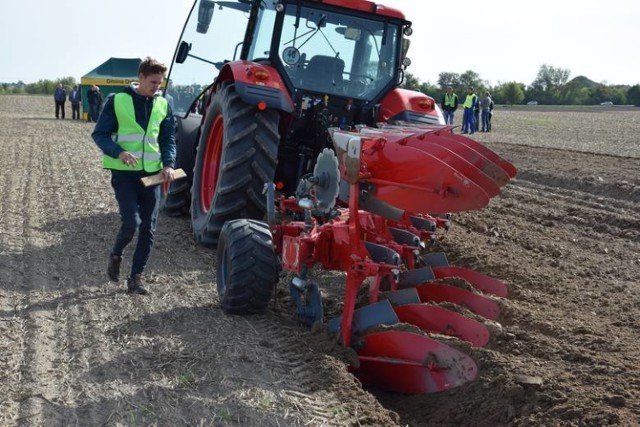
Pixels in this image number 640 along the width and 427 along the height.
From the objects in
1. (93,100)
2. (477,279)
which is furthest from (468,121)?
(477,279)

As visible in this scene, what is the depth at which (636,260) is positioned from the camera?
22.1 feet

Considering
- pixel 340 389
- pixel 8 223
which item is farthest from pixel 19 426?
pixel 8 223

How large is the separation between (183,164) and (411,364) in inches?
173

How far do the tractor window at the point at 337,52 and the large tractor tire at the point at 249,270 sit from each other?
2.21m

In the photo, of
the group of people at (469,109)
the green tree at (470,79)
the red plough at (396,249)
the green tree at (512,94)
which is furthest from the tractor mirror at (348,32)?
the green tree at (512,94)

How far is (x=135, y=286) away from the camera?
539 centimetres

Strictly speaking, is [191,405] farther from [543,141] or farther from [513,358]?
[543,141]

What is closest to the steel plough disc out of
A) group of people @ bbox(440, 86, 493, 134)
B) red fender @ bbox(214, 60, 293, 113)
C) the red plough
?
the red plough

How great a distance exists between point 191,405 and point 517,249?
13.2 feet

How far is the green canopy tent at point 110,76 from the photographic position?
1024 inches

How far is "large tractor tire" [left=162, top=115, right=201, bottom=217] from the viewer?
7.82 meters

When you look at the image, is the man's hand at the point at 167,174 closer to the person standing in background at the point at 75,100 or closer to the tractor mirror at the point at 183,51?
the tractor mirror at the point at 183,51

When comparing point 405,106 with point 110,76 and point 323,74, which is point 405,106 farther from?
point 110,76

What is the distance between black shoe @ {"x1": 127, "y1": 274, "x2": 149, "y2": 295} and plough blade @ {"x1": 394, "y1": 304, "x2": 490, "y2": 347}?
6.06 feet
